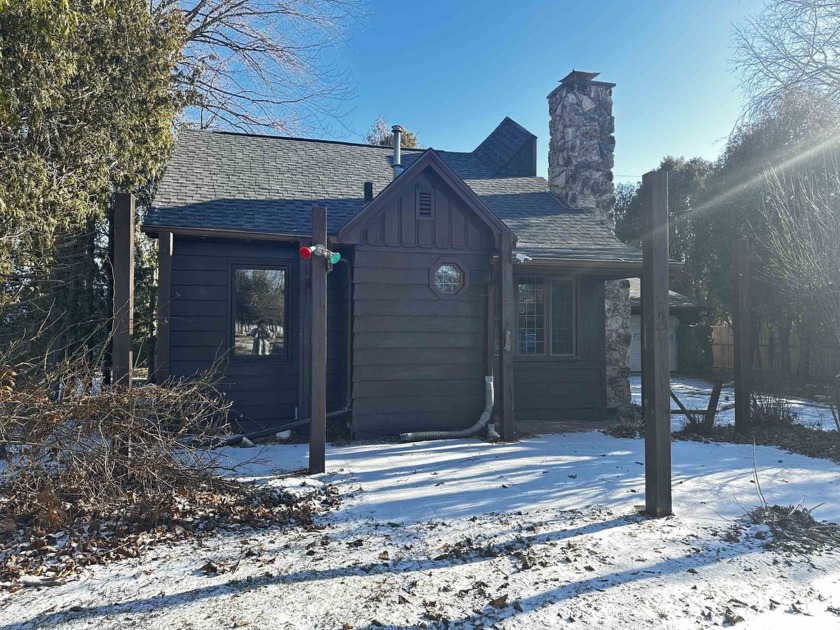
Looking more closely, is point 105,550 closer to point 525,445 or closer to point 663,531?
point 663,531

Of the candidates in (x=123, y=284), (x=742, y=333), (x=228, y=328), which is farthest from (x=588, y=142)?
(x=123, y=284)

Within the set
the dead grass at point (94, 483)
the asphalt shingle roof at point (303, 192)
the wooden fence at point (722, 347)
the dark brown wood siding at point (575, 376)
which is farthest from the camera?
the wooden fence at point (722, 347)

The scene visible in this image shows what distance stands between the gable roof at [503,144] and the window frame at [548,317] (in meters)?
3.77

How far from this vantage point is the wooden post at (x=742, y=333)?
25.9 feet

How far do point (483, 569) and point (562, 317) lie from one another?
22.8ft

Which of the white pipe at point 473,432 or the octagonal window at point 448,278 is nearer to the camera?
the white pipe at point 473,432

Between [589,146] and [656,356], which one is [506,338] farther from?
[589,146]

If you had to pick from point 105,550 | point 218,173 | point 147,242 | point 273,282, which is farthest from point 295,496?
point 147,242

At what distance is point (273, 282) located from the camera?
8398 millimetres

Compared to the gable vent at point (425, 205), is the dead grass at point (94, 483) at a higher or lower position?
lower

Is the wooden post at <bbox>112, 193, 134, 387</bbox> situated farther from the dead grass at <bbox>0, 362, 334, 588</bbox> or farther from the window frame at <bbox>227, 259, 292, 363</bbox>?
the window frame at <bbox>227, 259, 292, 363</bbox>

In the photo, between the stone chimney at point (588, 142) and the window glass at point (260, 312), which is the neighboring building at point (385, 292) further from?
the stone chimney at point (588, 142)

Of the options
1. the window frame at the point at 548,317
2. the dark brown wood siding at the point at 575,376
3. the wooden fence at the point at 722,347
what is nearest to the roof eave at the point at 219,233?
the window frame at the point at 548,317

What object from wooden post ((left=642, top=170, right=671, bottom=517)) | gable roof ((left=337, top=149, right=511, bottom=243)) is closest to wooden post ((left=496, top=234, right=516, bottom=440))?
gable roof ((left=337, top=149, right=511, bottom=243))
